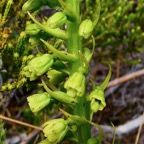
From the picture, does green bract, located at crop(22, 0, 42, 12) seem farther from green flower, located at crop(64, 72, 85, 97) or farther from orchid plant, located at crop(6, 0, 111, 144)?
green flower, located at crop(64, 72, 85, 97)

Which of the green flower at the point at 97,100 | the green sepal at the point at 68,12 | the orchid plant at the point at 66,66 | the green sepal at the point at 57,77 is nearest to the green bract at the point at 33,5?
the orchid plant at the point at 66,66

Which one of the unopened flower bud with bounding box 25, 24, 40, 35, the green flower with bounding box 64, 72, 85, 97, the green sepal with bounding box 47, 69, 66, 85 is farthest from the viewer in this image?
the green sepal with bounding box 47, 69, 66, 85

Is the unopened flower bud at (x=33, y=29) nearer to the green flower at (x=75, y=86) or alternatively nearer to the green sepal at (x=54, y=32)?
the green sepal at (x=54, y=32)

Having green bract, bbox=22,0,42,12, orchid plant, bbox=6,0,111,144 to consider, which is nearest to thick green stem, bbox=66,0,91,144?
orchid plant, bbox=6,0,111,144

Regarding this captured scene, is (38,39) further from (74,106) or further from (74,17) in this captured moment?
(74,106)

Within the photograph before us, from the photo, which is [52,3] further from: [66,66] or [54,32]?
[66,66]

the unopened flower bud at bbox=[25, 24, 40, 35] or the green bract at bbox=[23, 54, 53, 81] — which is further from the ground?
the unopened flower bud at bbox=[25, 24, 40, 35]

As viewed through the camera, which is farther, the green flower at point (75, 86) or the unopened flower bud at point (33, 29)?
the unopened flower bud at point (33, 29)

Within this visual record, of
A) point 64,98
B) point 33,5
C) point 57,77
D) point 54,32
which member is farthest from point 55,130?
point 33,5
